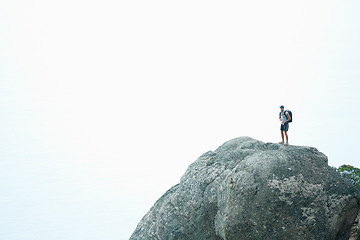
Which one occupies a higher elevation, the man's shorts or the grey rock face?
the man's shorts

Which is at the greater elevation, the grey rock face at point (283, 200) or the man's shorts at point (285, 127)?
the man's shorts at point (285, 127)

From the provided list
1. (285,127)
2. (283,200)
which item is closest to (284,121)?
(285,127)

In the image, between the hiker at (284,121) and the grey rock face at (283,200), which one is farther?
the hiker at (284,121)

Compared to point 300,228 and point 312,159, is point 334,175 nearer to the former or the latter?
point 312,159

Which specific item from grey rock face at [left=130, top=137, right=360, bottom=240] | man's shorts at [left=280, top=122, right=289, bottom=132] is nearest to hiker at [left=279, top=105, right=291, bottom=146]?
man's shorts at [left=280, top=122, right=289, bottom=132]

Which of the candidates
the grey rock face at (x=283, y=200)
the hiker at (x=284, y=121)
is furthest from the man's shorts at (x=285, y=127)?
the grey rock face at (x=283, y=200)

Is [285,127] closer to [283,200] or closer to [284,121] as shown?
[284,121]

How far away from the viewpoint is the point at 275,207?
15078 millimetres

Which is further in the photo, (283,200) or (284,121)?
(284,121)

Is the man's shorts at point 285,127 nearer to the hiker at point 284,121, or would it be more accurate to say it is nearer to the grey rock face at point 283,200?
the hiker at point 284,121

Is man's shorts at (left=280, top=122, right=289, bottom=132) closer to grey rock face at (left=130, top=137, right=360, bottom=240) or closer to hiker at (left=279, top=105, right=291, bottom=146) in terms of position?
hiker at (left=279, top=105, right=291, bottom=146)

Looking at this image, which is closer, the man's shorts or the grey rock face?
the grey rock face

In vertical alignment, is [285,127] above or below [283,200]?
above

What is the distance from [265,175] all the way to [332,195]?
279 cm
